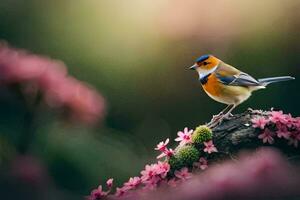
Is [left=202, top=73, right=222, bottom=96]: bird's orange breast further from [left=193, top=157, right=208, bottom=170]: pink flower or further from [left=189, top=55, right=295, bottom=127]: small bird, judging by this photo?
[left=193, top=157, right=208, bottom=170]: pink flower

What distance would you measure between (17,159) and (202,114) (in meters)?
0.64

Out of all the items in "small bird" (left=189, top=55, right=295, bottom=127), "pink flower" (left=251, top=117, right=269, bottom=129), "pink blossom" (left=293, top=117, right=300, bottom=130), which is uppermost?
"small bird" (left=189, top=55, right=295, bottom=127)

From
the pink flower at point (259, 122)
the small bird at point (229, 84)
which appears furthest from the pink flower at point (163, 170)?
the small bird at point (229, 84)

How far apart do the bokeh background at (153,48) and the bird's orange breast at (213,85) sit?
390 mm

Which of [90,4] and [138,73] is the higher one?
[90,4]

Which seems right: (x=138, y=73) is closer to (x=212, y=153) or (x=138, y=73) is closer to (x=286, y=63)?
(x=286, y=63)

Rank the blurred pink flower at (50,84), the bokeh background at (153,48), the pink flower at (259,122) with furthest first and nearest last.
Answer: the bokeh background at (153,48) → the blurred pink flower at (50,84) → the pink flower at (259,122)

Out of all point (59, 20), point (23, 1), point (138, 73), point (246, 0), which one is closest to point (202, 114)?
point (138, 73)

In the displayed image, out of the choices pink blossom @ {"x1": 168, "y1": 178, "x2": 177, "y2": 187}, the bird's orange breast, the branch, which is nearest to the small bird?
the bird's orange breast

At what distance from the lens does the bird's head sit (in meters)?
1.60

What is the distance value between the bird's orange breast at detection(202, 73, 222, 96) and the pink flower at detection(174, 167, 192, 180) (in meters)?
0.31

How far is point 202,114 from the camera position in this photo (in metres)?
2.02

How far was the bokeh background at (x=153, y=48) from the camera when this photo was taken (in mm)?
2016

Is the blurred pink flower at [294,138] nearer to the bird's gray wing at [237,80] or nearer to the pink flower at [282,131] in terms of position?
the pink flower at [282,131]
